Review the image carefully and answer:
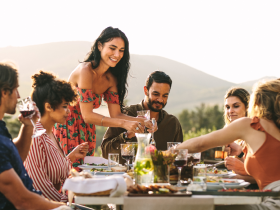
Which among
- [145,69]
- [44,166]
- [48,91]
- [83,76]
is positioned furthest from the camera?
[145,69]

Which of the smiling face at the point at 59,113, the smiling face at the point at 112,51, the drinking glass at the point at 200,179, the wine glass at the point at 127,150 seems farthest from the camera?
the smiling face at the point at 112,51

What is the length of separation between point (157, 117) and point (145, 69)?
106ft

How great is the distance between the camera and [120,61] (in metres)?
4.30

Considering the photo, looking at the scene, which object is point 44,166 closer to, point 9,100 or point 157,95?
point 9,100

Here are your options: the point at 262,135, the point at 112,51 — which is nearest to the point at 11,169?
the point at 262,135

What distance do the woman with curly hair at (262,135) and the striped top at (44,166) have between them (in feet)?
3.78

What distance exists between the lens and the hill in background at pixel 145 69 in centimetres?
3659

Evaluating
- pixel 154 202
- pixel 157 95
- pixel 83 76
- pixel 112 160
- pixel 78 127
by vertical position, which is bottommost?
pixel 154 202

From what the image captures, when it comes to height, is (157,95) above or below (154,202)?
above

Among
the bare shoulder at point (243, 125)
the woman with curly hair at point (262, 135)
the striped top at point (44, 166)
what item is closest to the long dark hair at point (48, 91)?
the striped top at point (44, 166)

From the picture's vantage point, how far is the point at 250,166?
2449 millimetres

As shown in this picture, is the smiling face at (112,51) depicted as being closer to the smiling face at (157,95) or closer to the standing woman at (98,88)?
the standing woman at (98,88)

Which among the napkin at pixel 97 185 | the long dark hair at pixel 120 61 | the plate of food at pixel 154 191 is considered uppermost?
the long dark hair at pixel 120 61

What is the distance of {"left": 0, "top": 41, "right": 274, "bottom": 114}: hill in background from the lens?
36594 mm
